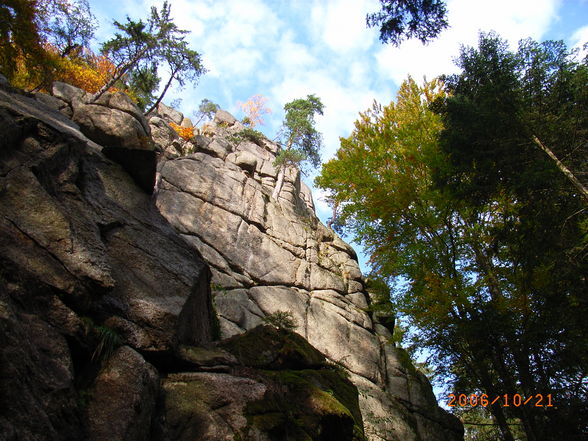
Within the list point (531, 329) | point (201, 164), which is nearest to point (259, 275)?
point (201, 164)

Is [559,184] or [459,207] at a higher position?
[459,207]

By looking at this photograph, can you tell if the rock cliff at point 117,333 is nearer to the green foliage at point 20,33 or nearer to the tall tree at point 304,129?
the green foliage at point 20,33

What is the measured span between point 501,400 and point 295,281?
10.1 metres

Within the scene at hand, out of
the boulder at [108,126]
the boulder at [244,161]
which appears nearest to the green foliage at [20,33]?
the boulder at [108,126]

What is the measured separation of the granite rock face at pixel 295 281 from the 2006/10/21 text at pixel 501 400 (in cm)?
252

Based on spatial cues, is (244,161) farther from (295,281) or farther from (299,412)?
(299,412)

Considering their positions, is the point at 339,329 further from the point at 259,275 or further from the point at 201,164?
the point at 201,164

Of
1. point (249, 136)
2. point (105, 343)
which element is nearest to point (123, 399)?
point (105, 343)

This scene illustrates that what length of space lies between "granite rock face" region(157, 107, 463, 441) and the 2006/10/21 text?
8.27 ft

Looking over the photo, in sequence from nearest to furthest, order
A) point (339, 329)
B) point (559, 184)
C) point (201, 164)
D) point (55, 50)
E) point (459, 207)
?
point (559, 184) < point (459, 207) < point (339, 329) < point (201, 164) < point (55, 50)

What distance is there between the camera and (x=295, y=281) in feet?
62.7

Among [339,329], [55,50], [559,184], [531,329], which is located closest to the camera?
[559,184]

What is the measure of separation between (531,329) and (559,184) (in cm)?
404

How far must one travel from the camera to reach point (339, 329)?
1733 centimetres
